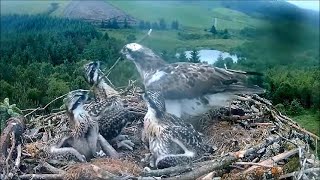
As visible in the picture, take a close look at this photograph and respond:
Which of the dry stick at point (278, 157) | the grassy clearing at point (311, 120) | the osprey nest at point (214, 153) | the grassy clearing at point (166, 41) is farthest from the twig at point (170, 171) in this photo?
the grassy clearing at point (311, 120)

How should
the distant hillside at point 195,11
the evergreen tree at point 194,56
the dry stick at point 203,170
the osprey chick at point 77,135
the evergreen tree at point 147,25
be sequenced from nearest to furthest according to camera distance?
the dry stick at point 203,170, the osprey chick at point 77,135, the distant hillside at point 195,11, the evergreen tree at point 147,25, the evergreen tree at point 194,56

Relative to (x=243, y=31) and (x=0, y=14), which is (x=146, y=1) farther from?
(x=0, y=14)

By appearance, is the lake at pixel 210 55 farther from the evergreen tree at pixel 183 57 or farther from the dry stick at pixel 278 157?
the dry stick at pixel 278 157

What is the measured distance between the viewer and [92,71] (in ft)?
13.4

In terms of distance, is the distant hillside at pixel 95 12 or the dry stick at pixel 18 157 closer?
the dry stick at pixel 18 157

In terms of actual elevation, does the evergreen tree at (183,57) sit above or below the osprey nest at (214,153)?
above

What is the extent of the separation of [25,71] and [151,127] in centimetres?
317

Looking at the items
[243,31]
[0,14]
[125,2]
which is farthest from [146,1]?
[0,14]

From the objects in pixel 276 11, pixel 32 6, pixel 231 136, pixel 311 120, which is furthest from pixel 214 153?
pixel 311 120

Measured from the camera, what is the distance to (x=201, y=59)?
444cm

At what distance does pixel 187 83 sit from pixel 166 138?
0.53 meters

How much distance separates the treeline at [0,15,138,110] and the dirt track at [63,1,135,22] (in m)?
0.06

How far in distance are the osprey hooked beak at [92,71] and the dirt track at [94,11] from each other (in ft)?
0.97

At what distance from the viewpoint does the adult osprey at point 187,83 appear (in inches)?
155
